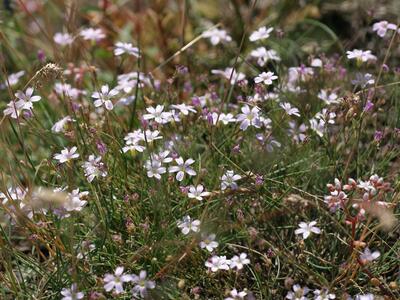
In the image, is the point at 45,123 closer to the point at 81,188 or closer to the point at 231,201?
the point at 81,188

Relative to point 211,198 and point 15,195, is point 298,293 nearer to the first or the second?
point 211,198

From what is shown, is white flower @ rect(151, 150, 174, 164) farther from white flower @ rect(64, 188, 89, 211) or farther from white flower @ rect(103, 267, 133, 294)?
white flower @ rect(103, 267, 133, 294)

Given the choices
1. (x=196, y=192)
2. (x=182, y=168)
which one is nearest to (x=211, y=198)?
(x=196, y=192)

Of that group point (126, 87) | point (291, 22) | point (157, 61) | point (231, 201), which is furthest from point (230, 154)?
point (291, 22)

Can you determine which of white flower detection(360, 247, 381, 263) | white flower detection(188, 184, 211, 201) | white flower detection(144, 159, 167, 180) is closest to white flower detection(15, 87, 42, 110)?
white flower detection(144, 159, 167, 180)

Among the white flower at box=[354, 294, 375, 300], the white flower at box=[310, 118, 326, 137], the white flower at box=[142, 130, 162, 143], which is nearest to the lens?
the white flower at box=[354, 294, 375, 300]

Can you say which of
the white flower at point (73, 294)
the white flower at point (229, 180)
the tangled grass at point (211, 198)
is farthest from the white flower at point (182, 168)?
the white flower at point (73, 294)

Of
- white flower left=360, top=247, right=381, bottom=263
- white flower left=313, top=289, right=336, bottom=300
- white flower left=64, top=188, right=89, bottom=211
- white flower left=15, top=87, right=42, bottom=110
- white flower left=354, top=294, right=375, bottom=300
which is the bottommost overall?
white flower left=354, top=294, right=375, bottom=300
